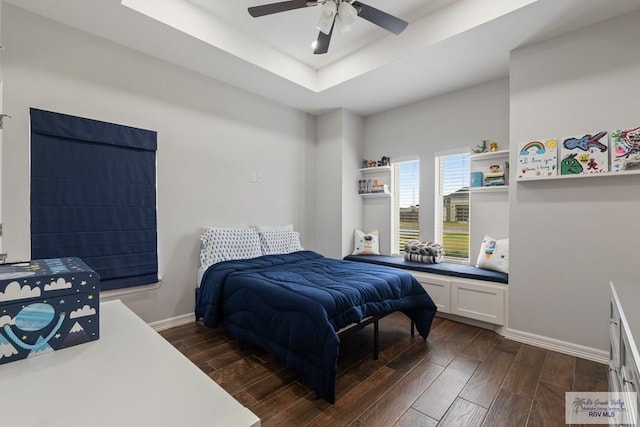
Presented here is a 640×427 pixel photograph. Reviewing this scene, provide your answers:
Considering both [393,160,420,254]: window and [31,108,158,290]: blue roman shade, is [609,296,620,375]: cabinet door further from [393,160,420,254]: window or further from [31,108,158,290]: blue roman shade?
[31,108,158,290]: blue roman shade

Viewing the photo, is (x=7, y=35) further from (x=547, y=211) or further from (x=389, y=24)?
(x=547, y=211)

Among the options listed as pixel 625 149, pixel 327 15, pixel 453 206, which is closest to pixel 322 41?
pixel 327 15

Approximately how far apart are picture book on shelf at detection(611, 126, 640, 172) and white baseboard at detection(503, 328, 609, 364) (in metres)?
1.46

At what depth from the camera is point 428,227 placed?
13.1 feet

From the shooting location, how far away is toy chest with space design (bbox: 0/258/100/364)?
28.8 inches

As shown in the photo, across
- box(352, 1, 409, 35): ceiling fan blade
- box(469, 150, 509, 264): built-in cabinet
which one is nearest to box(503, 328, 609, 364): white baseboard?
box(469, 150, 509, 264): built-in cabinet

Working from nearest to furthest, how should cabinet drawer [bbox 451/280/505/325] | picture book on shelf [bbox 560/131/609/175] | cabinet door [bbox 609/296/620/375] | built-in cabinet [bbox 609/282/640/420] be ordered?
built-in cabinet [bbox 609/282/640/420] < cabinet door [bbox 609/296/620/375] < picture book on shelf [bbox 560/131/609/175] < cabinet drawer [bbox 451/280/505/325]

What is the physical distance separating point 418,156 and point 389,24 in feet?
7.07

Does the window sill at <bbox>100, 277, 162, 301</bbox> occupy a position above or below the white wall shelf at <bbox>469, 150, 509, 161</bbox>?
below

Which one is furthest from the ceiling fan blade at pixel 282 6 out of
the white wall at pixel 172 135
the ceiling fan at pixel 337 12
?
the white wall at pixel 172 135

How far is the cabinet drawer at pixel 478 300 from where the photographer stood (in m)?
2.88

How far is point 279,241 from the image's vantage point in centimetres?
379

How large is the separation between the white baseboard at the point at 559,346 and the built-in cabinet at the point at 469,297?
0.14 m

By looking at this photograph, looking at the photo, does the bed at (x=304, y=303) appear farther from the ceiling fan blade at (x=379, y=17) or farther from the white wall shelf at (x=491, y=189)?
the ceiling fan blade at (x=379, y=17)
